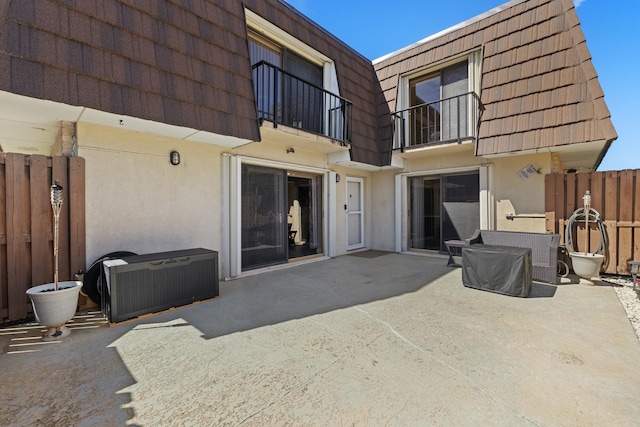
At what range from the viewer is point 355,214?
8.51 meters

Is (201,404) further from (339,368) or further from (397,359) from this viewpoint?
(397,359)

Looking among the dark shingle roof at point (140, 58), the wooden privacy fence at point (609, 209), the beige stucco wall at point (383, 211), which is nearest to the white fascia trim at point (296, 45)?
the dark shingle roof at point (140, 58)

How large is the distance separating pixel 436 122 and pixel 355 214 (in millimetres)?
3396

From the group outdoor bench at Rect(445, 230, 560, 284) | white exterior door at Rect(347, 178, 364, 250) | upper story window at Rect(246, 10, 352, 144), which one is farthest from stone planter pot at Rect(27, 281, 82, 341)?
white exterior door at Rect(347, 178, 364, 250)

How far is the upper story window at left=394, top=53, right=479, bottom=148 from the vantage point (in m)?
6.70

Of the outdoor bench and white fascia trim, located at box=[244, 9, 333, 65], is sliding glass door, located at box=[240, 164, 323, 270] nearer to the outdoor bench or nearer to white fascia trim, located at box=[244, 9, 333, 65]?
white fascia trim, located at box=[244, 9, 333, 65]

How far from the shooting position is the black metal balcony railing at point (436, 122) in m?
6.59

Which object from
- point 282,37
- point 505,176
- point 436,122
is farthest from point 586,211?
point 282,37

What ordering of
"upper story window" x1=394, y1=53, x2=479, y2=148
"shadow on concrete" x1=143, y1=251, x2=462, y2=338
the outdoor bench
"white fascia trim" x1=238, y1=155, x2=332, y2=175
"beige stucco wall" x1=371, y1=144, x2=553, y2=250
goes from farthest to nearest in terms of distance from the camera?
"upper story window" x1=394, y1=53, x2=479, y2=148
"beige stucco wall" x1=371, y1=144, x2=553, y2=250
"white fascia trim" x1=238, y1=155, x2=332, y2=175
the outdoor bench
"shadow on concrete" x1=143, y1=251, x2=462, y2=338

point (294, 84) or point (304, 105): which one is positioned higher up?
point (294, 84)

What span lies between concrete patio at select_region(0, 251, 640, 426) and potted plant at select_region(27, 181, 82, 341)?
0.50ft

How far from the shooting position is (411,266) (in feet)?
20.5

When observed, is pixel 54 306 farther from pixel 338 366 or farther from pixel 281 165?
pixel 281 165

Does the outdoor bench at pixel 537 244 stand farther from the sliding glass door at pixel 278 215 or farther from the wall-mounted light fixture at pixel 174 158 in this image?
the wall-mounted light fixture at pixel 174 158
